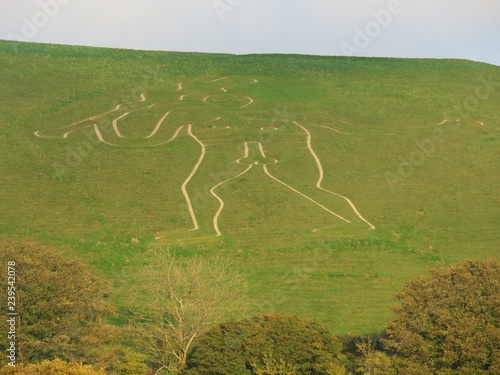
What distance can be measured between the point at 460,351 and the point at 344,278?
18.4 metres

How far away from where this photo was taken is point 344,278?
1810 inches

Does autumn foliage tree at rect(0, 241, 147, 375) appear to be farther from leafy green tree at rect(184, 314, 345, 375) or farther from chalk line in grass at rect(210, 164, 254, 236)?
chalk line in grass at rect(210, 164, 254, 236)

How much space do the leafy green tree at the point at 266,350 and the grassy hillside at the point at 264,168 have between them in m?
8.17

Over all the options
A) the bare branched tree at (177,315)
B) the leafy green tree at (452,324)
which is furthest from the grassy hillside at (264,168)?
the leafy green tree at (452,324)

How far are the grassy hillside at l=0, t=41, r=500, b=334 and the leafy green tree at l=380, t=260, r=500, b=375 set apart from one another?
927 centimetres

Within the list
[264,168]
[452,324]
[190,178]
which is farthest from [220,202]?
[452,324]

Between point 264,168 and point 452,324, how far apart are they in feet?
121

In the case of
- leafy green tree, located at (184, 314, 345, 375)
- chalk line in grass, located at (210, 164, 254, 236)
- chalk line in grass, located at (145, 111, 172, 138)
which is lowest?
leafy green tree, located at (184, 314, 345, 375)

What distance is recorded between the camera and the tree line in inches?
1101

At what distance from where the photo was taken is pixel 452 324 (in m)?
28.5

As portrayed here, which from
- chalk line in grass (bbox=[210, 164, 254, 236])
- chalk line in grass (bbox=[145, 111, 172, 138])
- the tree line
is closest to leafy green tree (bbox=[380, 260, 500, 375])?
the tree line

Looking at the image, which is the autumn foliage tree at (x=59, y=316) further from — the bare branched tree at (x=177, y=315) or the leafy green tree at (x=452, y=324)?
the leafy green tree at (x=452, y=324)

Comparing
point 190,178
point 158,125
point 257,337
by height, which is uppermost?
point 158,125

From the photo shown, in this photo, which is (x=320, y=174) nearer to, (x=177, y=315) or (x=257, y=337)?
(x=177, y=315)
